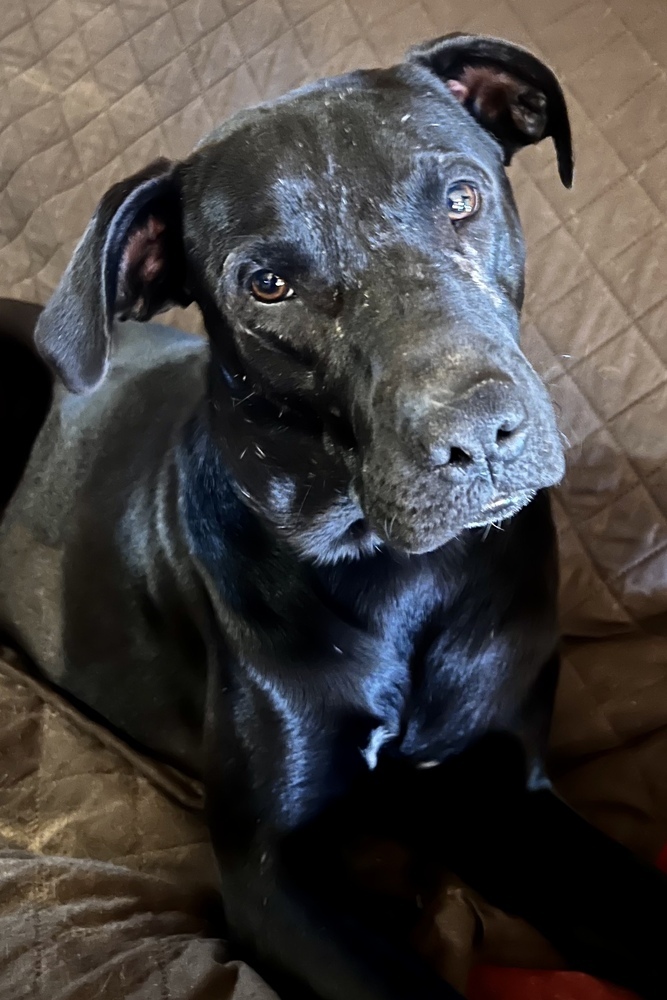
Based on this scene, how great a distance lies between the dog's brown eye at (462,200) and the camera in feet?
3.72

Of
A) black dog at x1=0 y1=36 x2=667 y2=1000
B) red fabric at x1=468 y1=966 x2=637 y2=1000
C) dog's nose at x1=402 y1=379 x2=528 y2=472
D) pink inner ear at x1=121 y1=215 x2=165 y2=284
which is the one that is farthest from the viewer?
pink inner ear at x1=121 y1=215 x2=165 y2=284

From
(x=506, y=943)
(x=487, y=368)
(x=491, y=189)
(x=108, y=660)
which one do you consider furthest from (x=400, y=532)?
(x=108, y=660)

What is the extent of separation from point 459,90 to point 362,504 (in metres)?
0.65

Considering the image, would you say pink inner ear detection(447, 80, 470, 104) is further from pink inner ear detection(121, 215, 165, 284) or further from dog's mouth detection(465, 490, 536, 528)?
dog's mouth detection(465, 490, 536, 528)

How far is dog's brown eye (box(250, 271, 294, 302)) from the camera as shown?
3.75 feet

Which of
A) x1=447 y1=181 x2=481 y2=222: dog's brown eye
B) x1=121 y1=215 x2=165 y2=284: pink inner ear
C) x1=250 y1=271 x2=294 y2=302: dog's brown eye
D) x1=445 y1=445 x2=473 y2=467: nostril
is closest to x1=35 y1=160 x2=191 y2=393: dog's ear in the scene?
x1=121 y1=215 x2=165 y2=284: pink inner ear

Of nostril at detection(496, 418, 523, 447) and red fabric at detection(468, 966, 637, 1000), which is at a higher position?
nostril at detection(496, 418, 523, 447)

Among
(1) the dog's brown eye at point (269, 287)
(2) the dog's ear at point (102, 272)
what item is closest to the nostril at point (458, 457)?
(1) the dog's brown eye at point (269, 287)

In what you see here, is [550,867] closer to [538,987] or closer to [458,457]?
[538,987]

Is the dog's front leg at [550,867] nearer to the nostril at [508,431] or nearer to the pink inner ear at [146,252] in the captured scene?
the nostril at [508,431]

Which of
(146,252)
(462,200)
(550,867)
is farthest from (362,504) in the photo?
(550,867)

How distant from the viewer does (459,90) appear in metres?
1.34

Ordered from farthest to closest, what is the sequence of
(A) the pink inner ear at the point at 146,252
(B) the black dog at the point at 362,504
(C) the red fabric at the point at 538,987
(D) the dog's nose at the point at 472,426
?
(A) the pink inner ear at the point at 146,252, (C) the red fabric at the point at 538,987, (B) the black dog at the point at 362,504, (D) the dog's nose at the point at 472,426

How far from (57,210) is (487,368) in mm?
1610
